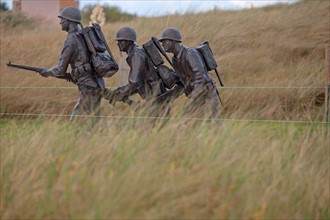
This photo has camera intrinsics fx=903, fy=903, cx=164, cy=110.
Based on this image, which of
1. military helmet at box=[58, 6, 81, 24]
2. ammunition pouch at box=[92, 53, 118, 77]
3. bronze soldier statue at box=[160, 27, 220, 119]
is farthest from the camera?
military helmet at box=[58, 6, 81, 24]

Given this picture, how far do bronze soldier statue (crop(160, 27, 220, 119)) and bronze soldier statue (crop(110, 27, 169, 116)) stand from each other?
0.28 metres

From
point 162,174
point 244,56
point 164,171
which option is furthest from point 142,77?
point 244,56

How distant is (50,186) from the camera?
6742 mm

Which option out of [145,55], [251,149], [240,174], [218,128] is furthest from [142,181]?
[145,55]

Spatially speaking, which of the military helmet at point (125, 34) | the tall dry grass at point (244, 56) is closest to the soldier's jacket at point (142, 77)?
the military helmet at point (125, 34)

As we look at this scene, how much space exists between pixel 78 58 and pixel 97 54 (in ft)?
0.77

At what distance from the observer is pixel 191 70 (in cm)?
1041

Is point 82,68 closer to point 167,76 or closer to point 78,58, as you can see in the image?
point 78,58

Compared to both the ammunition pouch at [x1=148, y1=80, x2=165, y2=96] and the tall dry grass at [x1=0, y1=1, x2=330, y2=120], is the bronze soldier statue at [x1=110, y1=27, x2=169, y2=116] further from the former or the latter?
the tall dry grass at [x1=0, y1=1, x2=330, y2=120]

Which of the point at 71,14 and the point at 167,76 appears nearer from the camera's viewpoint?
the point at 167,76

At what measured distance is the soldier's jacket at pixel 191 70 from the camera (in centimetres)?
1029

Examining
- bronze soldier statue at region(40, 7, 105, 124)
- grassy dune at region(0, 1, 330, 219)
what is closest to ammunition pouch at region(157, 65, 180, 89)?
bronze soldier statue at region(40, 7, 105, 124)

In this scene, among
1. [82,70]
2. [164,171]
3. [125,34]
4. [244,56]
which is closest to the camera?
[164,171]

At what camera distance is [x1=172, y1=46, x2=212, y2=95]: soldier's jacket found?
10.3 metres
